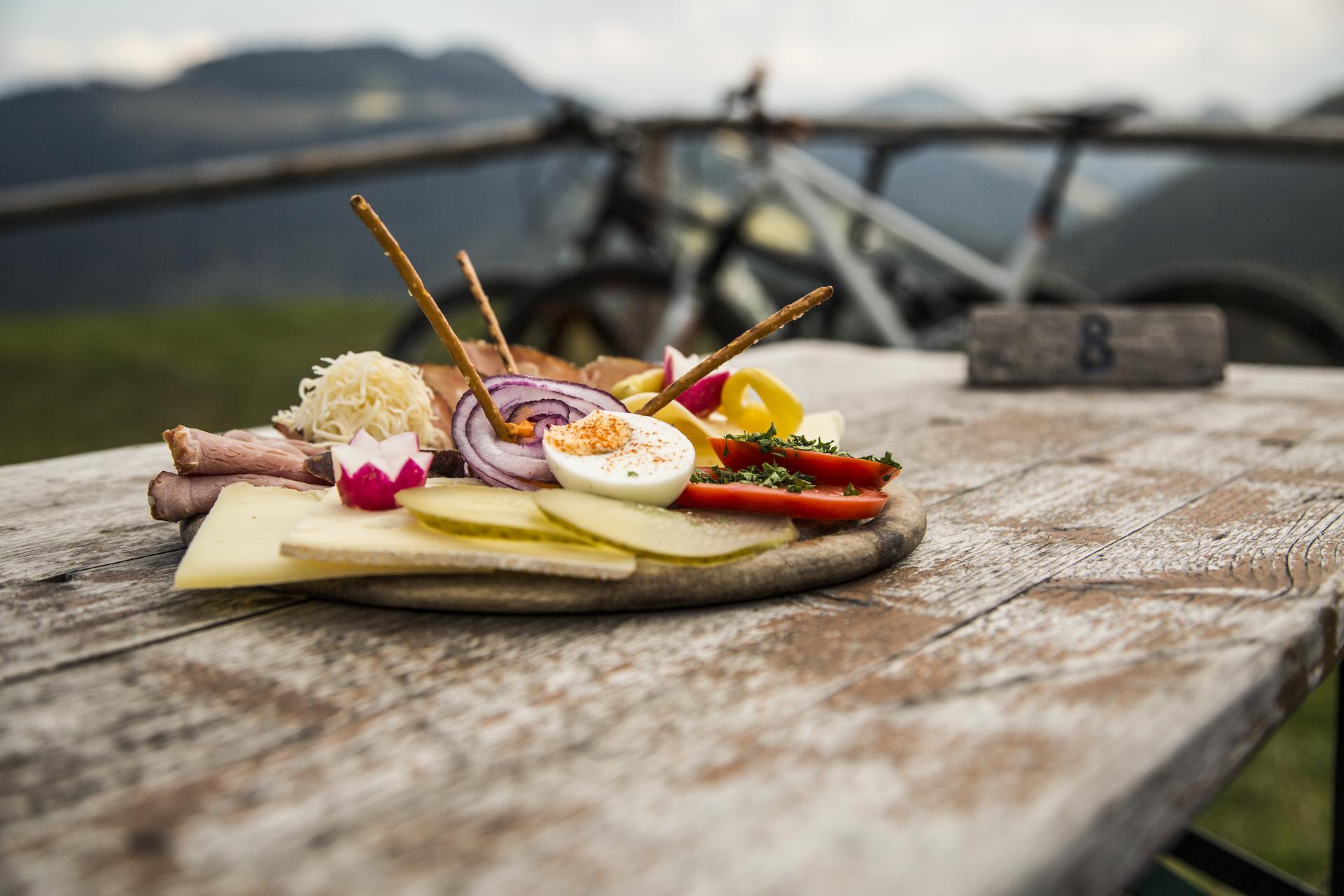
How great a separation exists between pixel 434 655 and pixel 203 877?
28 cm

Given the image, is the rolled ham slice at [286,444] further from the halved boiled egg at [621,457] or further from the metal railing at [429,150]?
the metal railing at [429,150]

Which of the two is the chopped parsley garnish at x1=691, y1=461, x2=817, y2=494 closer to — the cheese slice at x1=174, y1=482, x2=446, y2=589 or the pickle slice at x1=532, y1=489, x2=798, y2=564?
the pickle slice at x1=532, y1=489, x2=798, y2=564

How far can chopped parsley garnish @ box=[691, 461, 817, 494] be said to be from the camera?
0.97 m

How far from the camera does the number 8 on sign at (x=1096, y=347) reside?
2.26 m

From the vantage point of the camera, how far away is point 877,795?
546 millimetres

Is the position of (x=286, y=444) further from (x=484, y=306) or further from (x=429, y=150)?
(x=429, y=150)

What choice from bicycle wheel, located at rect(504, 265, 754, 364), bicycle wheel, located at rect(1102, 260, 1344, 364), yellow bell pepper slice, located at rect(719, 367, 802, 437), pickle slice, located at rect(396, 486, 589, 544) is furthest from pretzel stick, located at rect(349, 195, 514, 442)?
bicycle wheel, located at rect(1102, 260, 1344, 364)

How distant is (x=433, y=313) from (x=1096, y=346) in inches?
70.4

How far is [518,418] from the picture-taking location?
3.58 ft

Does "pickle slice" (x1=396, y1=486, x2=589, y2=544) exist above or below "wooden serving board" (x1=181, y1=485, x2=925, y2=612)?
above

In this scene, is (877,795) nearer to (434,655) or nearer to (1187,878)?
(434,655)

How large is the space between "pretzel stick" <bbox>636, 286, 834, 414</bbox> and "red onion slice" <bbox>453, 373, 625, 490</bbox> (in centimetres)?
5

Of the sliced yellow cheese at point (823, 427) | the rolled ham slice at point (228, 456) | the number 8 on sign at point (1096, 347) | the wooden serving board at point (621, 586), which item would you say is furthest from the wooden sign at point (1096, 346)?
the rolled ham slice at point (228, 456)

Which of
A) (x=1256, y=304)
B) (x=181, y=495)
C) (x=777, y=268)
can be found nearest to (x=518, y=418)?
(x=181, y=495)
